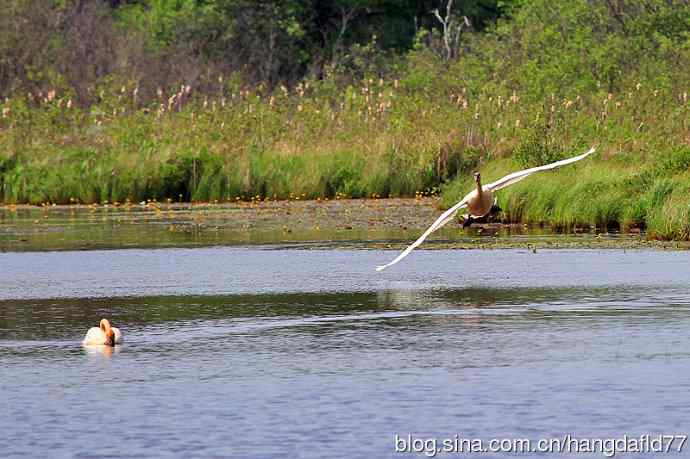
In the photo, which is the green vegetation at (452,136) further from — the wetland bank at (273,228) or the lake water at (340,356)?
the lake water at (340,356)

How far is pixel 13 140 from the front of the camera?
105 ft

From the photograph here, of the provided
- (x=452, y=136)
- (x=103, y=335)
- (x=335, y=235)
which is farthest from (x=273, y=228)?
(x=103, y=335)

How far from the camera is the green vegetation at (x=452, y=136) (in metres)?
23.8

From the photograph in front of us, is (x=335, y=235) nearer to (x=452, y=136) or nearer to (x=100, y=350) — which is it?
(x=452, y=136)

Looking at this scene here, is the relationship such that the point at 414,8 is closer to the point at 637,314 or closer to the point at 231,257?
the point at 231,257

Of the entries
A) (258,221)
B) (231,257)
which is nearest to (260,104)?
(258,221)

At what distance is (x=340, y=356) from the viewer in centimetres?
1243

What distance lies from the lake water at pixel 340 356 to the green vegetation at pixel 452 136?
15.3ft

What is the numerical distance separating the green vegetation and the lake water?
4.67m

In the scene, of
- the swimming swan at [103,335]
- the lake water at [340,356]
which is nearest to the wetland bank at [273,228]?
the lake water at [340,356]

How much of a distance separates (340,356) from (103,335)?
187 centimetres

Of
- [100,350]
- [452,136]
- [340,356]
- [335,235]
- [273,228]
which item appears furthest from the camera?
[452,136]

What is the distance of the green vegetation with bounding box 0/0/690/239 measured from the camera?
937 inches

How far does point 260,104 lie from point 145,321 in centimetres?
1922
